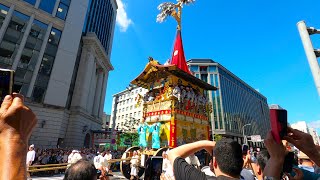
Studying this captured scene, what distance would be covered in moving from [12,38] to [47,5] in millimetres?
7530

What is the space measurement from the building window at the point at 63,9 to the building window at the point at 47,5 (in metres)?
0.96

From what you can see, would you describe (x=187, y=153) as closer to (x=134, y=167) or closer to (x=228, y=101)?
(x=134, y=167)

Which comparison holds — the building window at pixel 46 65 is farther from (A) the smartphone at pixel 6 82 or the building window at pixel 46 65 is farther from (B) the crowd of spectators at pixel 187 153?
(A) the smartphone at pixel 6 82

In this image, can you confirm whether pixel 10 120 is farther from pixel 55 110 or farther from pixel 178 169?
pixel 55 110

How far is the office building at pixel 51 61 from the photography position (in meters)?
23.8

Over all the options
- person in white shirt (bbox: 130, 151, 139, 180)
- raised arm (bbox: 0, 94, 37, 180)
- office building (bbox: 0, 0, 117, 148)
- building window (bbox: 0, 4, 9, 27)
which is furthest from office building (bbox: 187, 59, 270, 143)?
raised arm (bbox: 0, 94, 37, 180)

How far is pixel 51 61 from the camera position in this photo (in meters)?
26.9

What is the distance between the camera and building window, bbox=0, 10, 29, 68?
23109 millimetres

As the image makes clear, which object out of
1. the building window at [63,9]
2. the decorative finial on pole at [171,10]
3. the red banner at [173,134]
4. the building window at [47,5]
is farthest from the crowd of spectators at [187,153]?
the building window at [63,9]

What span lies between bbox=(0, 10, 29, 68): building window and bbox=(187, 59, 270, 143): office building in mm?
45545

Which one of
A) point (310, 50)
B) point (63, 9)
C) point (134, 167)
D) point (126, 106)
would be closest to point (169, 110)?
point (134, 167)

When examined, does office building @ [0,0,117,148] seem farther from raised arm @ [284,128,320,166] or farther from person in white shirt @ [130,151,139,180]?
raised arm @ [284,128,320,166]

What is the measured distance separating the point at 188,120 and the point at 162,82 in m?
2.97

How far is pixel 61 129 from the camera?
26.5 meters
